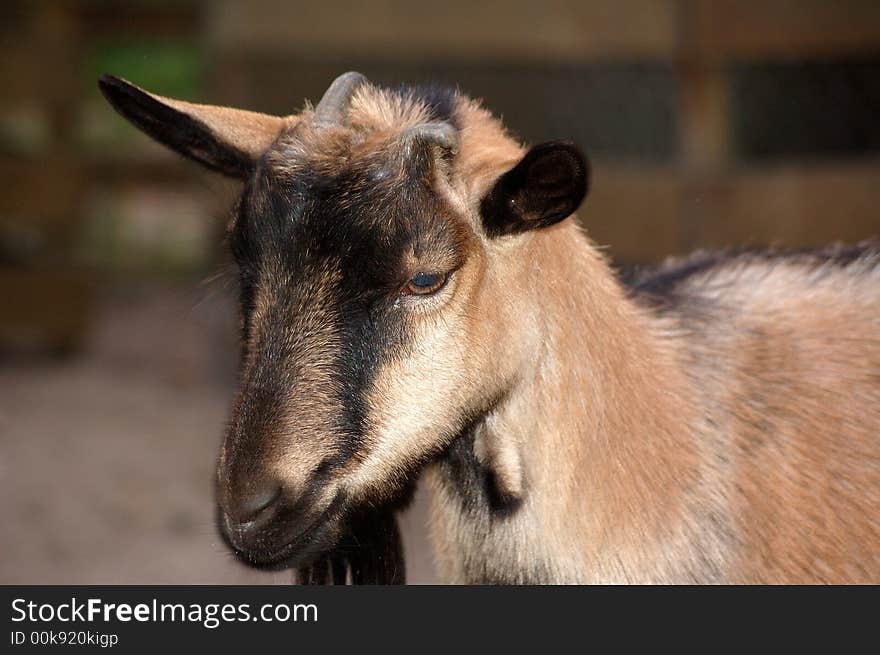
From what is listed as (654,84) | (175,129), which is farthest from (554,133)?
(175,129)

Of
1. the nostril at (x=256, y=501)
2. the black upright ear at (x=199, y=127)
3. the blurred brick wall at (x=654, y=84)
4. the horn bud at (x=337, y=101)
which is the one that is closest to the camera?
the nostril at (x=256, y=501)

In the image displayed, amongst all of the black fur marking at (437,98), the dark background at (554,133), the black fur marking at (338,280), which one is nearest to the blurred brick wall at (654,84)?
the dark background at (554,133)

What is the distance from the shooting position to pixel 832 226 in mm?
7699

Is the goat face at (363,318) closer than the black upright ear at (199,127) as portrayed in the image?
Yes

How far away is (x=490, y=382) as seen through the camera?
2.79 metres

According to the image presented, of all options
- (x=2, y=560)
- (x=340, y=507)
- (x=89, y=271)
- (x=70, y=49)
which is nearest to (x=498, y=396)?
(x=340, y=507)

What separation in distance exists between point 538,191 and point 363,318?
50cm

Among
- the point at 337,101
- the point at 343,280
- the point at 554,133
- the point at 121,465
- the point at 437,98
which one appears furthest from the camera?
the point at 554,133

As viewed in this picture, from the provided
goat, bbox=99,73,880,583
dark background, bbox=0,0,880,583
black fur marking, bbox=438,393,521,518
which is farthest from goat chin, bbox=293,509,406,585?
dark background, bbox=0,0,880,583

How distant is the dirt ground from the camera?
6048 mm

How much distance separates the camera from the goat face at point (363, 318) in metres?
2.61

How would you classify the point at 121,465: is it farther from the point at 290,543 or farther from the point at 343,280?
the point at 343,280

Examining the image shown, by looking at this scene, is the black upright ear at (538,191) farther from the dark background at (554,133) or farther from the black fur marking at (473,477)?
the dark background at (554,133)

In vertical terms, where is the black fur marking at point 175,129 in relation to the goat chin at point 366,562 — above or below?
above
